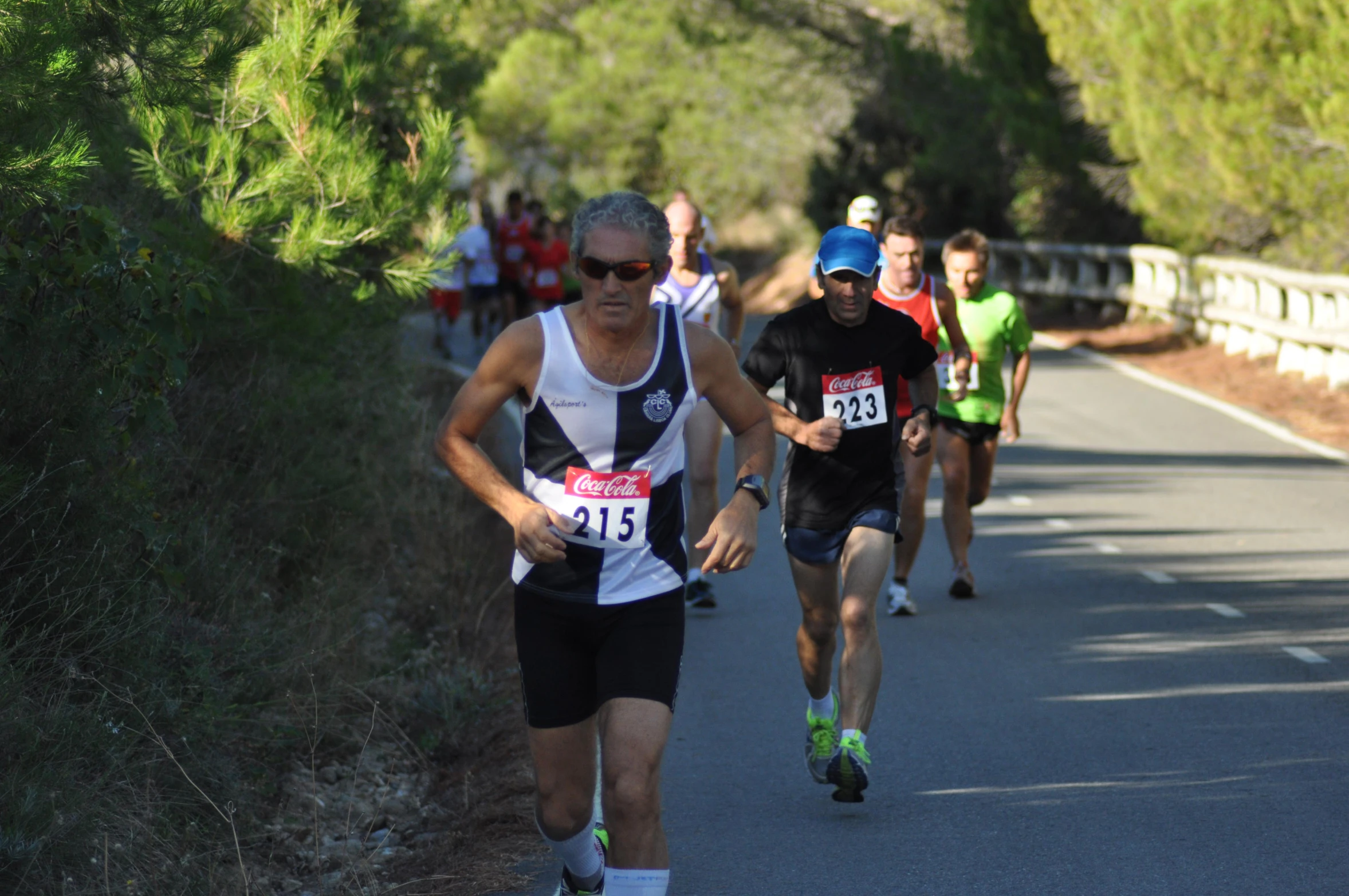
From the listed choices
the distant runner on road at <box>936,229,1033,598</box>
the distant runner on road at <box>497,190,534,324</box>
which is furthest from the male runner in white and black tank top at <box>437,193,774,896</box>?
the distant runner on road at <box>497,190,534,324</box>

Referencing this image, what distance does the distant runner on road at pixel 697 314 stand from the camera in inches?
364

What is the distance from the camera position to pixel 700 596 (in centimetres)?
960

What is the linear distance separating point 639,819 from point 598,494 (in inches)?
32.0

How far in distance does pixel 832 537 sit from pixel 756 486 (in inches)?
74.1

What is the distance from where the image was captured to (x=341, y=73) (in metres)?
8.40

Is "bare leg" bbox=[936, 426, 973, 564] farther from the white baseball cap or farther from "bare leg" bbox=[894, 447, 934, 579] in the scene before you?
the white baseball cap

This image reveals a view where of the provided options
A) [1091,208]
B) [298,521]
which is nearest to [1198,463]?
[298,521]

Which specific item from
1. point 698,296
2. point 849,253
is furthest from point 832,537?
point 698,296

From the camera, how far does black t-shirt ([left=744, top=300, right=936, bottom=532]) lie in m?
6.37

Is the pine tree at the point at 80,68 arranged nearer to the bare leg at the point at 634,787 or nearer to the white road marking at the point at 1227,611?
the bare leg at the point at 634,787

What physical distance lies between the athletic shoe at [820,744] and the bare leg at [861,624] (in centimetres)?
8

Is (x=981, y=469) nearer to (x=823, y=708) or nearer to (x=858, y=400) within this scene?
(x=858, y=400)

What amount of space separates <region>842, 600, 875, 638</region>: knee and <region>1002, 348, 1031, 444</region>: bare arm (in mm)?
3575

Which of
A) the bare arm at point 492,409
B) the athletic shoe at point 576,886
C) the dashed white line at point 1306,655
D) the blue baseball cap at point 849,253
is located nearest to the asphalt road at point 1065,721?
the dashed white line at point 1306,655
